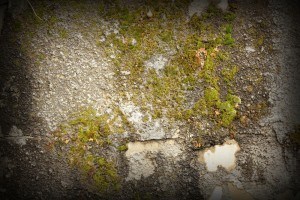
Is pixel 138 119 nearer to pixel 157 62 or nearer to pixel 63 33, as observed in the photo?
pixel 157 62

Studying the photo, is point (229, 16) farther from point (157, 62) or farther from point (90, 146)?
point (90, 146)

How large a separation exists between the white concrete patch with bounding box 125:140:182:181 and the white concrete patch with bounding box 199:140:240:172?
0.44ft

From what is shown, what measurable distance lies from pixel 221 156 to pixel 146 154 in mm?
370

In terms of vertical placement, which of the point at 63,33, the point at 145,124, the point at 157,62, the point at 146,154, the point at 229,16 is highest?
the point at 229,16

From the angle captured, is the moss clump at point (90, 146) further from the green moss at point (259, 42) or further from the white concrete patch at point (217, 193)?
the green moss at point (259, 42)

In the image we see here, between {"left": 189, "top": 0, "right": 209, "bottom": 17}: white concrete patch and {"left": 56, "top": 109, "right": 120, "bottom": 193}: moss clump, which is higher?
{"left": 189, "top": 0, "right": 209, "bottom": 17}: white concrete patch

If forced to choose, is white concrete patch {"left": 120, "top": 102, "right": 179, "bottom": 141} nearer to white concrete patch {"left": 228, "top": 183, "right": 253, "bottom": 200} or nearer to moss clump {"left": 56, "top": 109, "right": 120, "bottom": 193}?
moss clump {"left": 56, "top": 109, "right": 120, "bottom": 193}

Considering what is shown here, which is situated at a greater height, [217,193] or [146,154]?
[146,154]

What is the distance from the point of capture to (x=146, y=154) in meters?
1.34

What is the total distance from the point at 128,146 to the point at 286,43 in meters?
0.95

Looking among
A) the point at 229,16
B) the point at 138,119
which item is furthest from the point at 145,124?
the point at 229,16

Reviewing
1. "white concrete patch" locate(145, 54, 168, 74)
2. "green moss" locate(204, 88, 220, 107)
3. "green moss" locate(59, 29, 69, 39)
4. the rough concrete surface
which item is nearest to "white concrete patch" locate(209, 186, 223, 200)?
the rough concrete surface

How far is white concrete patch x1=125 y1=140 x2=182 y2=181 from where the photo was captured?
52.3 inches

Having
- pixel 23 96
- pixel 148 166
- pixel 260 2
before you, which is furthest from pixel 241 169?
pixel 23 96
